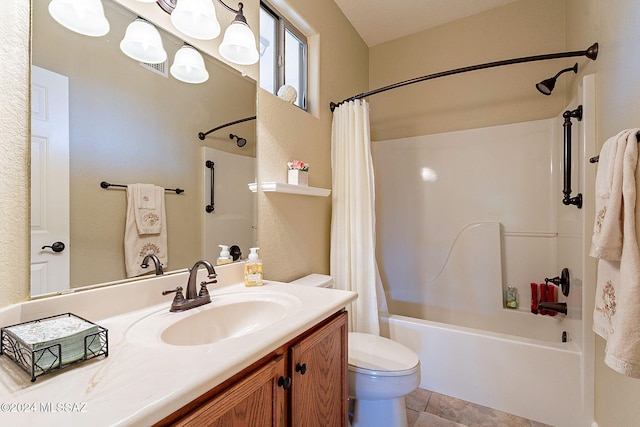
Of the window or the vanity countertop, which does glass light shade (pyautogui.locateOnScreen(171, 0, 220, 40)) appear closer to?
the window

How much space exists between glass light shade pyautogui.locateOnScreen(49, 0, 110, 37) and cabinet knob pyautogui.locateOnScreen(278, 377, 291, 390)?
3.81 feet

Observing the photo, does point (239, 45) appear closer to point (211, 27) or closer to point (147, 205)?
point (211, 27)

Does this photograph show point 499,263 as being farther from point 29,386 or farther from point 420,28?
point 29,386

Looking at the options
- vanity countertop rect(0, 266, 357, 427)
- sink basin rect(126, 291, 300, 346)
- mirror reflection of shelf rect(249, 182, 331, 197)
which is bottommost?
sink basin rect(126, 291, 300, 346)

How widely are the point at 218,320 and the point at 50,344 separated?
0.51 meters

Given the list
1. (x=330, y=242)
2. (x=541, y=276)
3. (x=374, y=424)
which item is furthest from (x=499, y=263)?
(x=374, y=424)

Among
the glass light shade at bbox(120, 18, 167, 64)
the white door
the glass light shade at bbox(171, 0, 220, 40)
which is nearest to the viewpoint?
the white door

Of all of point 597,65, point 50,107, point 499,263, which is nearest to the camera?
point 50,107

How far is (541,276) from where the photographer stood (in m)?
2.13

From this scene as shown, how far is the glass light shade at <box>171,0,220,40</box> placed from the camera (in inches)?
42.2

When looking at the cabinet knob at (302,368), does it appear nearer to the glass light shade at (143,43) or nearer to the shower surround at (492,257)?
the glass light shade at (143,43)

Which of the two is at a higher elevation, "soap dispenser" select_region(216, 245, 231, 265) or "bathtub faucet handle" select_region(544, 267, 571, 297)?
"soap dispenser" select_region(216, 245, 231, 265)

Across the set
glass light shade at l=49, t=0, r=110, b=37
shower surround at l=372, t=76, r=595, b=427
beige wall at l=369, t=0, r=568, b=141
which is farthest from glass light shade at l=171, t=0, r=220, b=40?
beige wall at l=369, t=0, r=568, b=141

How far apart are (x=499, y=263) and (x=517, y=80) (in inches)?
57.0
